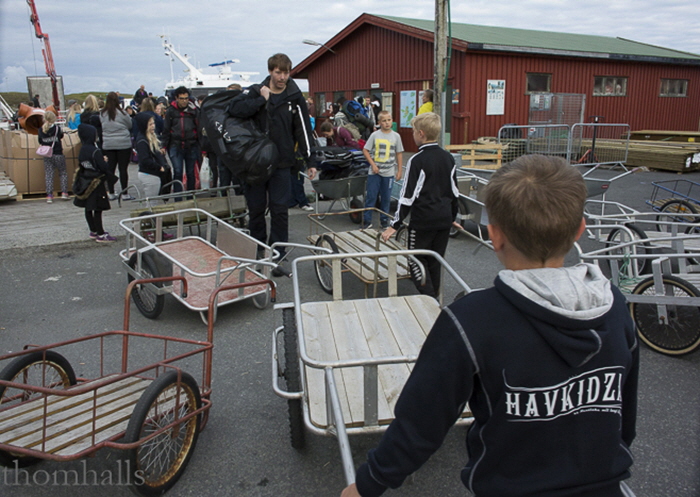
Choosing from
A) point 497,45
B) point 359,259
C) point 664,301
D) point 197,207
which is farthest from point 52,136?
point 497,45

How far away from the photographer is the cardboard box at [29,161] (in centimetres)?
1118

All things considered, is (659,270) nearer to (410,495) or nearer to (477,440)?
(410,495)

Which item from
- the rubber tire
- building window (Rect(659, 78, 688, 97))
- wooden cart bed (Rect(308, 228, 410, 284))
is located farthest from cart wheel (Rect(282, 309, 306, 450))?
building window (Rect(659, 78, 688, 97))

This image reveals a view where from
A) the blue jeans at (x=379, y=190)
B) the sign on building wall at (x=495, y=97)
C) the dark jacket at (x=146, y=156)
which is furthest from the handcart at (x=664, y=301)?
the sign on building wall at (x=495, y=97)

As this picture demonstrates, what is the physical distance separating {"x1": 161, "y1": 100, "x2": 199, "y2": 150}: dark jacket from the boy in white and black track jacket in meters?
5.94

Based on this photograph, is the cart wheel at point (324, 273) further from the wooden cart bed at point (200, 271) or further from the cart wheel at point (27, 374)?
the cart wheel at point (27, 374)

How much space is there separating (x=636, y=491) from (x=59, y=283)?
6.16 m

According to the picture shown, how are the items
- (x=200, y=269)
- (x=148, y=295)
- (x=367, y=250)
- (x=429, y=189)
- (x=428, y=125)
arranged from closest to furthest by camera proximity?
1. (x=428, y=125)
2. (x=429, y=189)
3. (x=148, y=295)
4. (x=200, y=269)
5. (x=367, y=250)

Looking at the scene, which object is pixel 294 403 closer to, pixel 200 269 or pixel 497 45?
pixel 200 269

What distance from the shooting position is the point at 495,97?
662 inches

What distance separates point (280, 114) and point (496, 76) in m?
12.5

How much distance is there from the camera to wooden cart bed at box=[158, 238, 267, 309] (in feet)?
16.5

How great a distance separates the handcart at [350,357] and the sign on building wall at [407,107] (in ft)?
49.4

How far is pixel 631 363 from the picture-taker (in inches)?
55.2
